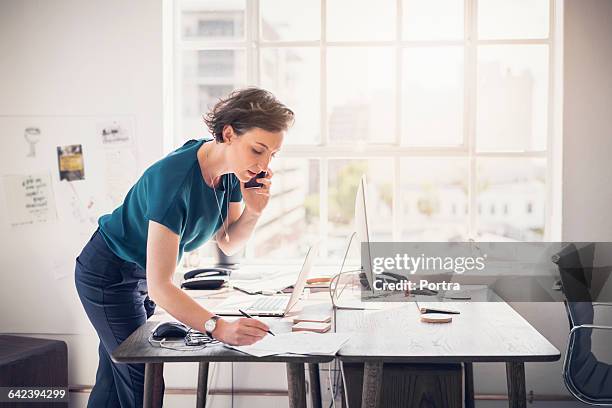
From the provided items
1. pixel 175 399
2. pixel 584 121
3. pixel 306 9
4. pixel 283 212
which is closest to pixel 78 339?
pixel 175 399

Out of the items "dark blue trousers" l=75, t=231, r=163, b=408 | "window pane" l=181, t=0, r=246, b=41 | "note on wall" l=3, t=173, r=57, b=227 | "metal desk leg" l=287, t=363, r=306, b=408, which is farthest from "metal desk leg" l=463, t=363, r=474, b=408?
"note on wall" l=3, t=173, r=57, b=227

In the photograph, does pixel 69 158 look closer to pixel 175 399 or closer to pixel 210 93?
pixel 210 93

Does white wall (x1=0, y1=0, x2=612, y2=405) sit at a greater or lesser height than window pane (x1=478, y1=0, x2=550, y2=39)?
lesser

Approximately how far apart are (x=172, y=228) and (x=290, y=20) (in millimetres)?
2042

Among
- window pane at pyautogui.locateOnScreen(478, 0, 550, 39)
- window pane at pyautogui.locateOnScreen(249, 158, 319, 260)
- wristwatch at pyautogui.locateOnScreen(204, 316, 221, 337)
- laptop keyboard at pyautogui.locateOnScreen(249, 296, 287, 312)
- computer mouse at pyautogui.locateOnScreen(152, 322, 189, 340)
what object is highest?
window pane at pyautogui.locateOnScreen(478, 0, 550, 39)

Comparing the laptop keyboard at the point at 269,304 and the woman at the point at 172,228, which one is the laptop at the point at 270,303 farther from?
the woman at the point at 172,228

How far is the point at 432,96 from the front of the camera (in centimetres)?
377

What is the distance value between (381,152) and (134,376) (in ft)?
6.24

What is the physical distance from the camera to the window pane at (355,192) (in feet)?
12.4

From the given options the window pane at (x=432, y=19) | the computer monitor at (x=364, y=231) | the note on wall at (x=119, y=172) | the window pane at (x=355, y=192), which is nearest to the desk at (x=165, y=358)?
the computer monitor at (x=364, y=231)

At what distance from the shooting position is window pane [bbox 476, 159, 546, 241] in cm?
372

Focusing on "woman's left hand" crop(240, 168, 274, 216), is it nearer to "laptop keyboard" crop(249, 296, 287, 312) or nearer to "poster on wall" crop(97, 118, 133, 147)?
"laptop keyboard" crop(249, 296, 287, 312)

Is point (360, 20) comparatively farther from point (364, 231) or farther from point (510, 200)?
point (364, 231)

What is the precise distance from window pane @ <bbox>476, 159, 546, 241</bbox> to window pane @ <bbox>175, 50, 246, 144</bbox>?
1422 mm
